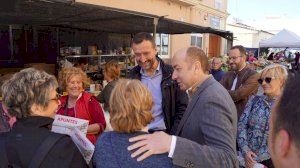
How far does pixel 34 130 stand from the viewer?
173cm

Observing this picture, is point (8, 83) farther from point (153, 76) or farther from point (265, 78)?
point (265, 78)

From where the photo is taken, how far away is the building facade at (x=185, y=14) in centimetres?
1252

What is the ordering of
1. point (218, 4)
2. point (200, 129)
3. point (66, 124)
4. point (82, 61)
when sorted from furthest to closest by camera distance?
1. point (218, 4)
2. point (82, 61)
3. point (66, 124)
4. point (200, 129)

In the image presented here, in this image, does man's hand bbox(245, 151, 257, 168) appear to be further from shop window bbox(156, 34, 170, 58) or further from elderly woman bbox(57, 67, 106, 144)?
shop window bbox(156, 34, 170, 58)

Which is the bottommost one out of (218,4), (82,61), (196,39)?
(82,61)

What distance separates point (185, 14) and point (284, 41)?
5639 mm

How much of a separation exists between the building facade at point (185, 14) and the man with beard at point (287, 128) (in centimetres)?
982

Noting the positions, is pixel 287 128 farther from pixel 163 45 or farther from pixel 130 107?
pixel 163 45

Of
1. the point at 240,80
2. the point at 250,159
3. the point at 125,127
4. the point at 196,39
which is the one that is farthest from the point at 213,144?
the point at 196,39

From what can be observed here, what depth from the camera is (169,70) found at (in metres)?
3.20

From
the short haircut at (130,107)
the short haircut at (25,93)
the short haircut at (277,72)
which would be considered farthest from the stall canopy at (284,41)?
the short haircut at (25,93)

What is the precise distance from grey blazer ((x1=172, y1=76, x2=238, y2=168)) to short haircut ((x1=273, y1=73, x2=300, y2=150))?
0.73 m

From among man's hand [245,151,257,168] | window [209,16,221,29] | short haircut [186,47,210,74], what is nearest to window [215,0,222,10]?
window [209,16,221,29]

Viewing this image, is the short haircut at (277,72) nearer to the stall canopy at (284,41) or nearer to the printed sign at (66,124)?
the printed sign at (66,124)
